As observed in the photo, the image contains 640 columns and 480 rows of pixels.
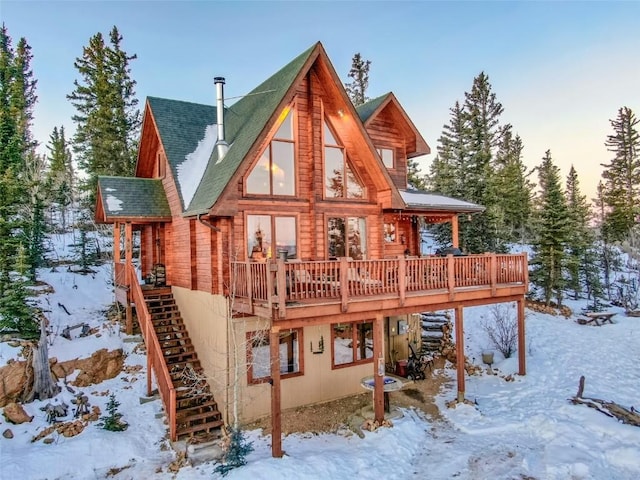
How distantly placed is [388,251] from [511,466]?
27.6 feet

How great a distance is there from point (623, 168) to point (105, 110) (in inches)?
1775

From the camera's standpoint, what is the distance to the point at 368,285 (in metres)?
9.66

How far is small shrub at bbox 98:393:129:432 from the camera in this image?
10.4 metres

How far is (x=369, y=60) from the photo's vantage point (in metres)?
36.1

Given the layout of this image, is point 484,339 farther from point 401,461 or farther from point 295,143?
point 295,143

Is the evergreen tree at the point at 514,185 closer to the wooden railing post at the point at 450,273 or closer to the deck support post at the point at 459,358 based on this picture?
the deck support post at the point at 459,358

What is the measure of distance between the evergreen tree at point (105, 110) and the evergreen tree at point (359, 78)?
62.8 ft

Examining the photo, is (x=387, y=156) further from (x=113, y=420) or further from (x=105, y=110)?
(x=105, y=110)

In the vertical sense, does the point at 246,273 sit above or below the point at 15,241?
below

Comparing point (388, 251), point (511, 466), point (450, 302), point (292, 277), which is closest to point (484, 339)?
point (388, 251)

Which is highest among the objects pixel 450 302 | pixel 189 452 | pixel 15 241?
pixel 15 241

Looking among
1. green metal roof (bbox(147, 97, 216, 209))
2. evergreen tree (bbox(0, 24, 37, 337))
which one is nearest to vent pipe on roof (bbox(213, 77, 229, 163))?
green metal roof (bbox(147, 97, 216, 209))

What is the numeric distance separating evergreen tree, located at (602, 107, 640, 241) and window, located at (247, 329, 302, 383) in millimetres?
35931

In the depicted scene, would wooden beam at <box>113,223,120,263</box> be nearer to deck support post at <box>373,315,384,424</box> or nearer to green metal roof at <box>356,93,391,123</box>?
green metal roof at <box>356,93,391,123</box>
